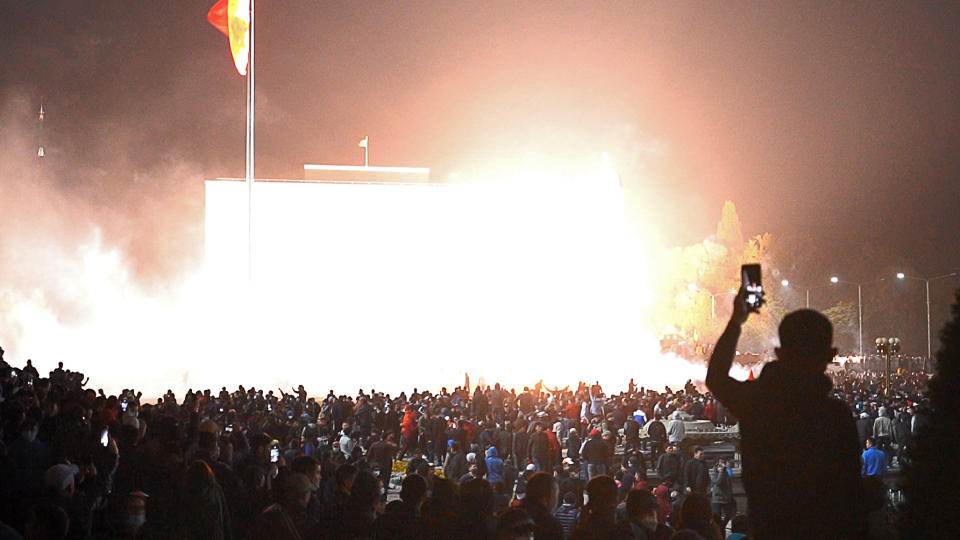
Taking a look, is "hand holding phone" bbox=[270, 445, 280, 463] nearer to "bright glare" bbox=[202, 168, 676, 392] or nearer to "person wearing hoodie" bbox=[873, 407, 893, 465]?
"person wearing hoodie" bbox=[873, 407, 893, 465]

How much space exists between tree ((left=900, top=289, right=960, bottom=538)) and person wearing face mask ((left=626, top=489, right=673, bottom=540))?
10.5 ft

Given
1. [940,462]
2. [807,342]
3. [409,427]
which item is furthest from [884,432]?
[940,462]

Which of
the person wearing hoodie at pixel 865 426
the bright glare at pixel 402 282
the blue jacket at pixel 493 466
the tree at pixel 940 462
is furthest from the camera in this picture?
the bright glare at pixel 402 282

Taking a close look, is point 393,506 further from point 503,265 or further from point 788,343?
point 503,265

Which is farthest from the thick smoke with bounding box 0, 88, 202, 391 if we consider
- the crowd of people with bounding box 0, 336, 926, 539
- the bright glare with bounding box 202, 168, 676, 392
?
the crowd of people with bounding box 0, 336, 926, 539

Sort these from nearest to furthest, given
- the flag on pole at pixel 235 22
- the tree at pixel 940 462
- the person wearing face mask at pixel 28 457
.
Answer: the tree at pixel 940 462
the person wearing face mask at pixel 28 457
the flag on pole at pixel 235 22

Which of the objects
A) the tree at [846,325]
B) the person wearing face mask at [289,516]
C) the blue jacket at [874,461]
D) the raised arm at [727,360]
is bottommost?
the blue jacket at [874,461]

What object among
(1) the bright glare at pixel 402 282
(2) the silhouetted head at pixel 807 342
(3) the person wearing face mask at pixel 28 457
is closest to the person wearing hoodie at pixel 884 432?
(3) the person wearing face mask at pixel 28 457

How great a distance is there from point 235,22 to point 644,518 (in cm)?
3196

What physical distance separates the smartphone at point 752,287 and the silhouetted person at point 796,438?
3 cm

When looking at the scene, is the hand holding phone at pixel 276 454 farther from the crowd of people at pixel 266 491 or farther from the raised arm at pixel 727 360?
the raised arm at pixel 727 360

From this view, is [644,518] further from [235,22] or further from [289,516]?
[235,22]

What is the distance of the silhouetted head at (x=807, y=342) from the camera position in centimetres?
338

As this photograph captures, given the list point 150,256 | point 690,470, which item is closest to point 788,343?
point 690,470
